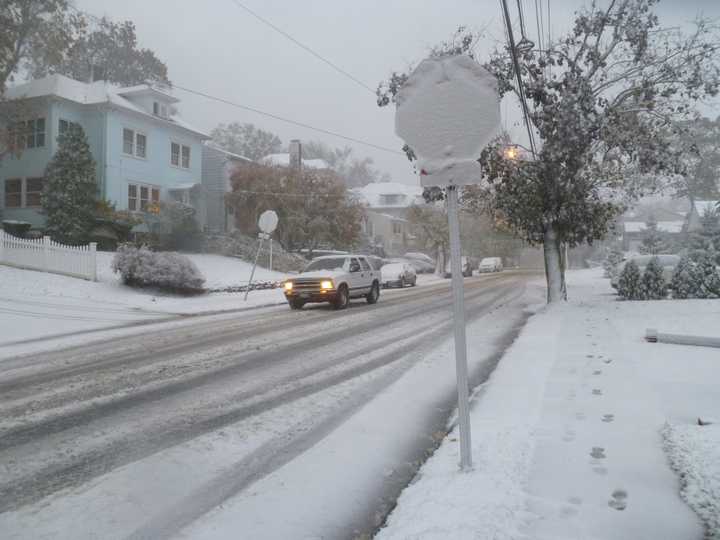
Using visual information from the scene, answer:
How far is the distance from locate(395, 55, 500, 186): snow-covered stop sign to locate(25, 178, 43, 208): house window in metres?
30.6

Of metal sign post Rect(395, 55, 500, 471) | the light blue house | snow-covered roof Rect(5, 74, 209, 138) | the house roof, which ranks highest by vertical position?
the house roof

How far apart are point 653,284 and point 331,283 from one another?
373 inches

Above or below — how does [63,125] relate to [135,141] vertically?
above

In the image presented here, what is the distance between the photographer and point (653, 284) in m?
16.3

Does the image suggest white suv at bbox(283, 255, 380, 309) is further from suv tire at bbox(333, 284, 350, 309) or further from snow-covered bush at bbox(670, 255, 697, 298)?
snow-covered bush at bbox(670, 255, 697, 298)

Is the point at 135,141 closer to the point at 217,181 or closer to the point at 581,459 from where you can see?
the point at 217,181

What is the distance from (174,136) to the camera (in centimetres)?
3438

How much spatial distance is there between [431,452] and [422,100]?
2744 millimetres

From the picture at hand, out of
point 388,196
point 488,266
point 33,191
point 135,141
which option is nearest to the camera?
point 33,191

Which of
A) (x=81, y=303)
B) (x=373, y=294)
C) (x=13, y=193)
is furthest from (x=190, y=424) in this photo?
(x=13, y=193)

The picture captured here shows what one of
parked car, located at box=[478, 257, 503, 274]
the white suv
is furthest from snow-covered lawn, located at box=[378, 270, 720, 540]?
parked car, located at box=[478, 257, 503, 274]

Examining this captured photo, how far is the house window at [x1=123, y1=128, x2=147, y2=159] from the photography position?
30.8 m

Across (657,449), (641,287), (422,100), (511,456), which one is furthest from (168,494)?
(641,287)

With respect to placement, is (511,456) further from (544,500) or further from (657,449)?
(657,449)
